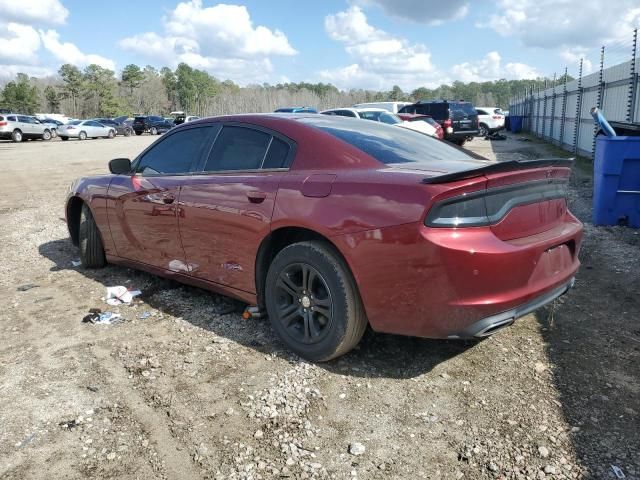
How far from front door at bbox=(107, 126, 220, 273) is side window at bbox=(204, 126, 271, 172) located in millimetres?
170

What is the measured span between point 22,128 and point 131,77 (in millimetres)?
80651

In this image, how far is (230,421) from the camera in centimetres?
280

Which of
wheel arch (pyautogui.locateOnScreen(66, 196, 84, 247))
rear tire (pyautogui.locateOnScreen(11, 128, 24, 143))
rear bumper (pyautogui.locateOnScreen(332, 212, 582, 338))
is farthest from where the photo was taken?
rear tire (pyautogui.locateOnScreen(11, 128, 24, 143))

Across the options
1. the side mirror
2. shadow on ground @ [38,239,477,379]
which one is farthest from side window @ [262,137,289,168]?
the side mirror

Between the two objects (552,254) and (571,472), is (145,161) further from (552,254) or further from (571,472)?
(571,472)

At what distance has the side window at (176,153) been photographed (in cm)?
426

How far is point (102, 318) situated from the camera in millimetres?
4227

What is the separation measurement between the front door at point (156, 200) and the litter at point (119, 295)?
0.30 metres

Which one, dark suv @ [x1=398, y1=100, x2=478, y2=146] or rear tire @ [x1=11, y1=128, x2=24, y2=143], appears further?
rear tire @ [x1=11, y1=128, x2=24, y2=143]

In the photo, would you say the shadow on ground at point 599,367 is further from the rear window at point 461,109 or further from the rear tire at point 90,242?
the rear window at point 461,109

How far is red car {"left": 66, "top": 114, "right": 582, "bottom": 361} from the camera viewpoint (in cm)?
275

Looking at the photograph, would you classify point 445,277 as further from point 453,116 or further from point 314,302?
point 453,116

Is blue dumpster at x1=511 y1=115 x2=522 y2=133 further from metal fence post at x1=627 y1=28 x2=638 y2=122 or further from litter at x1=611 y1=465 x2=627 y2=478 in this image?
litter at x1=611 y1=465 x2=627 y2=478

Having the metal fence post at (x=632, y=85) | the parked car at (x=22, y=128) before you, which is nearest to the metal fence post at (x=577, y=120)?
the metal fence post at (x=632, y=85)
